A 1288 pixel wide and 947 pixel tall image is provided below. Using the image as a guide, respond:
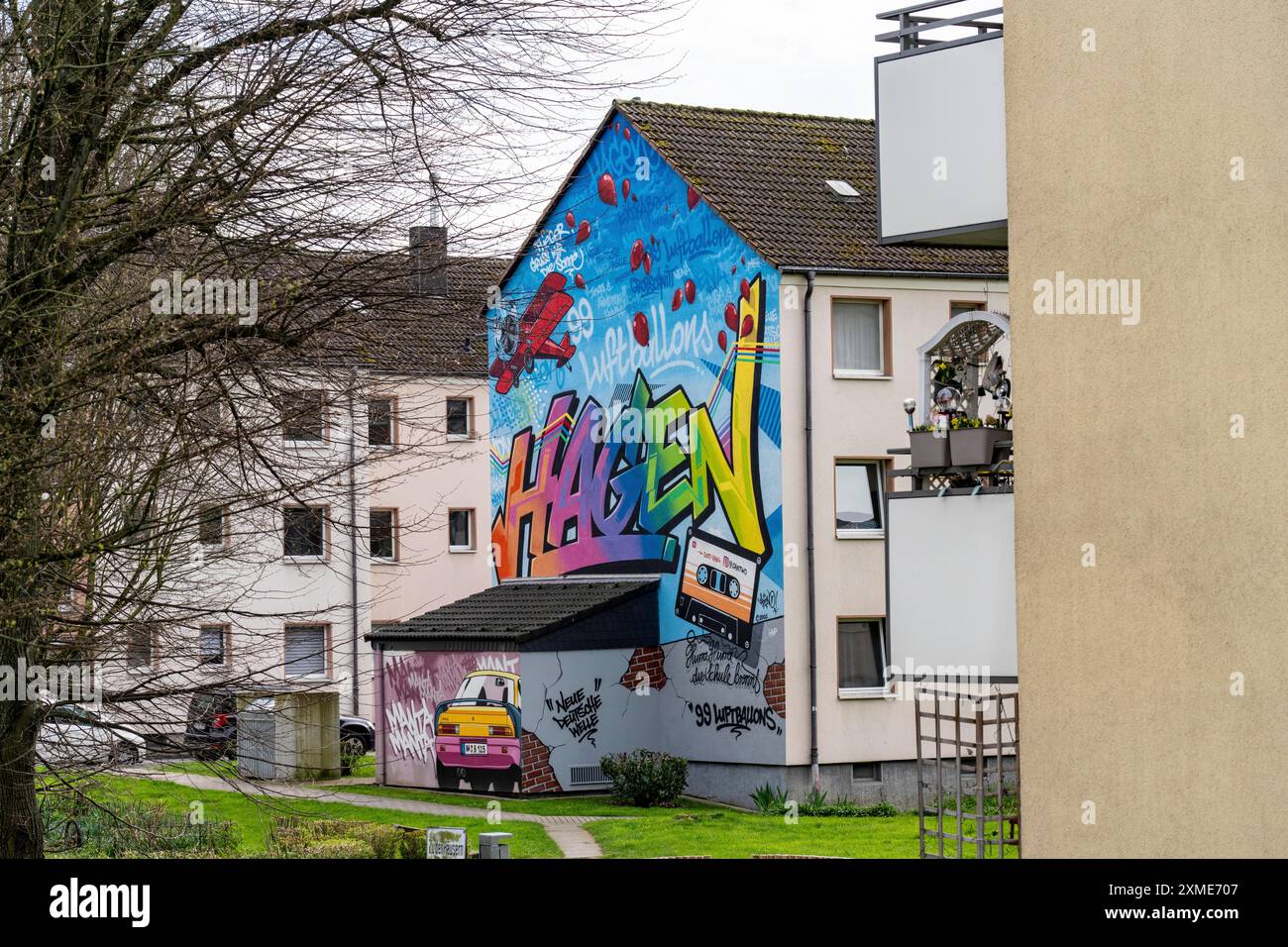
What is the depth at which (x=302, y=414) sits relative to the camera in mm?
10500

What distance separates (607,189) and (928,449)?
18949mm

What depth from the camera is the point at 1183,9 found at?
971cm

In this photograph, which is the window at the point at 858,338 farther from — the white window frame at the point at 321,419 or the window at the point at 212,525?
the window at the point at 212,525

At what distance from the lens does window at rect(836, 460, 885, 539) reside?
1132 inches

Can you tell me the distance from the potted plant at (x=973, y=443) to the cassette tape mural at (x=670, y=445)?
13560 mm

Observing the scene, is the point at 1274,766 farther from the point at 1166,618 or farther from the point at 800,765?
the point at 800,765

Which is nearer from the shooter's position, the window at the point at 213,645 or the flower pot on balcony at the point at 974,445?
the window at the point at 213,645

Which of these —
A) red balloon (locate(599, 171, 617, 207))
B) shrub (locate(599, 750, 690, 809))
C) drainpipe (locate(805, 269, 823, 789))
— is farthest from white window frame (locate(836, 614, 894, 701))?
red balloon (locate(599, 171, 617, 207))

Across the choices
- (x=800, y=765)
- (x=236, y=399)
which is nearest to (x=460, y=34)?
(x=236, y=399)

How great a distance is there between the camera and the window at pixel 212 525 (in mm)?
9844

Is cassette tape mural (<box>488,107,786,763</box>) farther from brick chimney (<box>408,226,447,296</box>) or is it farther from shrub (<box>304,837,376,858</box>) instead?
brick chimney (<box>408,226,447,296</box>)

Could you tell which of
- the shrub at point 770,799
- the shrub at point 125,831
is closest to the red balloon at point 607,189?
the shrub at point 770,799

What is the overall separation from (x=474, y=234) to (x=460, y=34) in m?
1.12

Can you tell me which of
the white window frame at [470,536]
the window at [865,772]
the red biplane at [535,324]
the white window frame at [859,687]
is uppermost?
the white window frame at [470,536]
